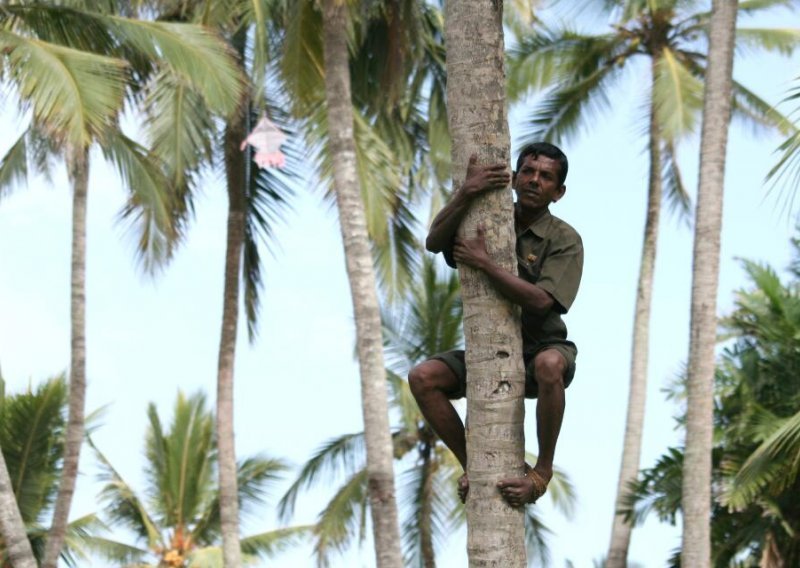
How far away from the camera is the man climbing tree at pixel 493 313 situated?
19.4ft

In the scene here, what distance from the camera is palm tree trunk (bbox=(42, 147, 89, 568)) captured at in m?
18.6

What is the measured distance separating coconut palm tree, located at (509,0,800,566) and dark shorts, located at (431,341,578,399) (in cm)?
1595

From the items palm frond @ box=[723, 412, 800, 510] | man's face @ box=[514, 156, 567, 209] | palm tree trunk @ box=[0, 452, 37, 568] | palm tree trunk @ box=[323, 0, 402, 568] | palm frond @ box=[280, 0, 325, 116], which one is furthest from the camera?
palm frond @ box=[280, 0, 325, 116]

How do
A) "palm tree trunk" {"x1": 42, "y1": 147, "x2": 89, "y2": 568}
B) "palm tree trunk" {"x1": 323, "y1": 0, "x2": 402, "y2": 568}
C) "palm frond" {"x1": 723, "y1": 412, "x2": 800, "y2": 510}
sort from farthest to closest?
"palm tree trunk" {"x1": 42, "y1": 147, "x2": 89, "y2": 568} < "palm frond" {"x1": 723, "y1": 412, "x2": 800, "y2": 510} < "palm tree trunk" {"x1": 323, "y1": 0, "x2": 402, "y2": 568}

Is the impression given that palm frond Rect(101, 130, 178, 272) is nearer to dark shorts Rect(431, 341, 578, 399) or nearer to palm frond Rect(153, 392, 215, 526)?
palm frond Rect(153, 392, 215, 526)

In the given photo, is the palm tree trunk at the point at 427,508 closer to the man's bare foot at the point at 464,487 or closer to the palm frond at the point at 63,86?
the palm frond at the point at 63,86

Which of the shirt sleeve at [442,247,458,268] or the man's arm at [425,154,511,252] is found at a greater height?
the man's arm at [425,154,511,252]

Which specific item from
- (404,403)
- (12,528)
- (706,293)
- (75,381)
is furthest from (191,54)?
(404,403)

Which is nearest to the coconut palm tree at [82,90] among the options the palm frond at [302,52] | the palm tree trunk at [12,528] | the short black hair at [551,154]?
the palm frond at [302,52]

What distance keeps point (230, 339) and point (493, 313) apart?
50.0 ft

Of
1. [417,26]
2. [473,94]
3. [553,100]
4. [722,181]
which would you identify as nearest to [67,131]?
[417,26]

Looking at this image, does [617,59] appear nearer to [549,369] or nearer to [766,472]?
[766,472]

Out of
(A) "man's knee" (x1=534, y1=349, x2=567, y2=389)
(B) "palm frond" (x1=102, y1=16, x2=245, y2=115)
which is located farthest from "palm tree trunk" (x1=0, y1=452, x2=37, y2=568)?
(A) "man's knee" (x1=534, y1=349, x2=567, y2=389)

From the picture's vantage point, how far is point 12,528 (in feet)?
50.2
